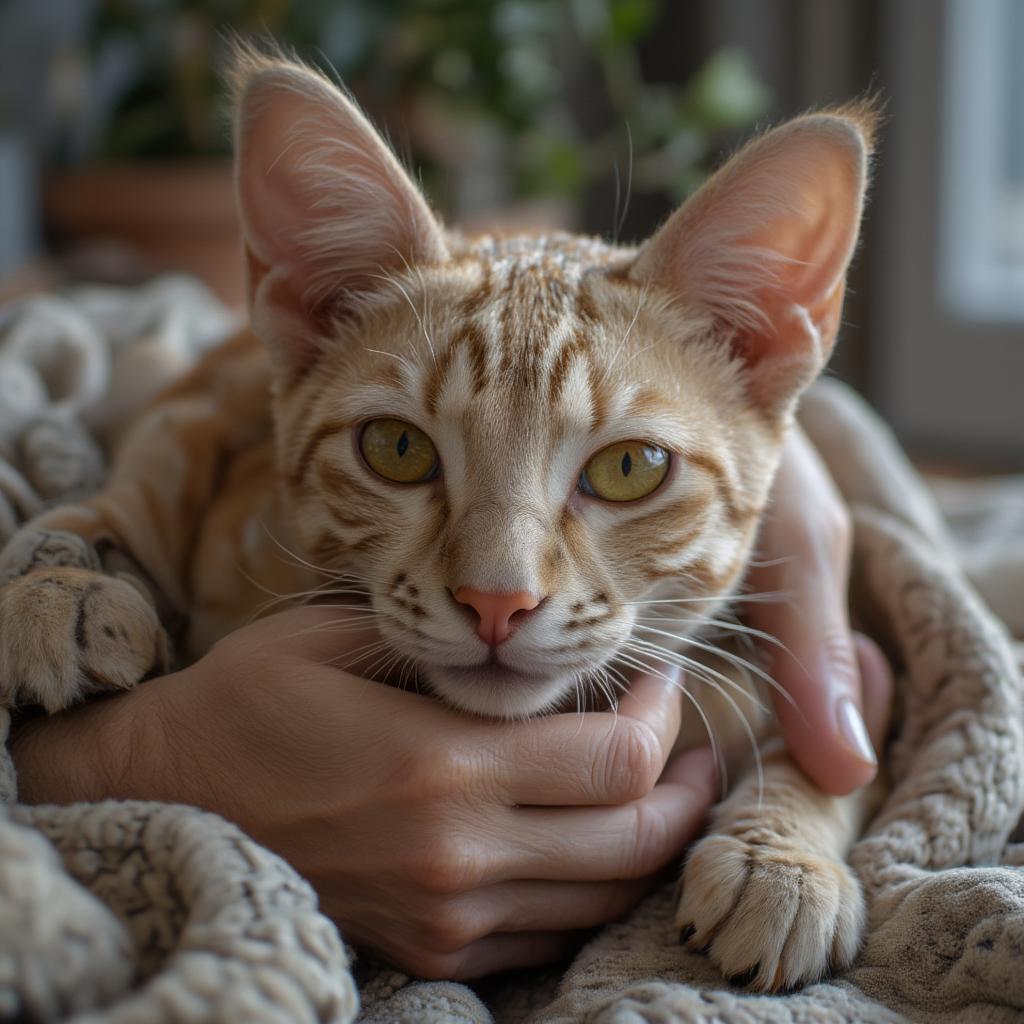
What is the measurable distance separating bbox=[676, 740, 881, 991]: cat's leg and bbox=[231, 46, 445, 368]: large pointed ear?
27.2 inches

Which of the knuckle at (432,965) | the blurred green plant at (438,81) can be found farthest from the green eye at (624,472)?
the blurred green plant at (438,81)

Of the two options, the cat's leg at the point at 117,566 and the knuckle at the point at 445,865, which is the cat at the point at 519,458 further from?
the knuckle at the point at 445,865

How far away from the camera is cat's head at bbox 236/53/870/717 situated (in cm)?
100

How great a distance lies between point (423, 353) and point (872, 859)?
0.67m

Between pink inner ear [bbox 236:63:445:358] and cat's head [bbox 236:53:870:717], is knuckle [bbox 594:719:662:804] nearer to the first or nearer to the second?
cat's head [bbox 236:53:870:717]

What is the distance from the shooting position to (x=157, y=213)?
321 cm

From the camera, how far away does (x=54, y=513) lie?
1224 millimetres

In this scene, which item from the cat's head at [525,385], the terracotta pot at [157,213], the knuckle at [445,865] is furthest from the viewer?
the terracotta pot at [157,213]

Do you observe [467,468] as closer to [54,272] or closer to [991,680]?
[991,680]

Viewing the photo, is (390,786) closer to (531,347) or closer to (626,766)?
(626,766)

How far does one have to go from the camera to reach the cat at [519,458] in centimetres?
99

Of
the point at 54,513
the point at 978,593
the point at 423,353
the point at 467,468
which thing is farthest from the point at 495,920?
the point at 978,593

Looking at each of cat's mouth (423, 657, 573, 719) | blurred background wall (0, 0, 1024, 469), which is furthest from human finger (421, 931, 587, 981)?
blurred background wall (0, 0, 1024, 469)

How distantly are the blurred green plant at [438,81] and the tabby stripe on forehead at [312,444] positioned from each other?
6.78ft
